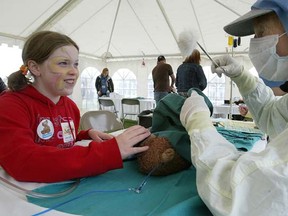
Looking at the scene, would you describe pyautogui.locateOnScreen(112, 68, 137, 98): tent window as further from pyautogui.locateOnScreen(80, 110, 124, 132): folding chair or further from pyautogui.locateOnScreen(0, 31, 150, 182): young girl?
pyautogui.locateOnScreen(0, 31, 150, 182): young girl

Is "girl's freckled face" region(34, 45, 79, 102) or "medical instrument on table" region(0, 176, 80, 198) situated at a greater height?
"girl's freckled face" region(34, 45, 79, 102)

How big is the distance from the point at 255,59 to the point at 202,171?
55cm

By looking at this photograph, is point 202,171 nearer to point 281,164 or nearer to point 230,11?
point 281,164

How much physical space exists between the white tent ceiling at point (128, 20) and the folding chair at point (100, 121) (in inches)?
84.6

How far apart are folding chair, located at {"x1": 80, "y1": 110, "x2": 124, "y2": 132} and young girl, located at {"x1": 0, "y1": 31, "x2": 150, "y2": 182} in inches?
27.0

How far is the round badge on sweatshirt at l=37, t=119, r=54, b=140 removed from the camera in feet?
2.43

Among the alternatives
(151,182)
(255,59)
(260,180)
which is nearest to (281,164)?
(260,180)

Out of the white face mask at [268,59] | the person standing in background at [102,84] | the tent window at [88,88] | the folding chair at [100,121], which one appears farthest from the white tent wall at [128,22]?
the white face mask at [268,59]

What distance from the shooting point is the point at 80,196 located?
0.53m

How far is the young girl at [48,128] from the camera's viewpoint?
57 centimetres

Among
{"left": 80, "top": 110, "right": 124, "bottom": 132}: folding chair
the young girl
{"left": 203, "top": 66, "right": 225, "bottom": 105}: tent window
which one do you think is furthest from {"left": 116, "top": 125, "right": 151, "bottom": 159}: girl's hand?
{"left": 203, "top": 66, "right": 225, "bottom": 105}: tent window

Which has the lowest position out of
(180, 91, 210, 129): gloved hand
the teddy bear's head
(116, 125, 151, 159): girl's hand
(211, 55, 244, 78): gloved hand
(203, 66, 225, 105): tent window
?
(203, 66, 225, 105): tent window

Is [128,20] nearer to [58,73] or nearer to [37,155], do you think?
[58,73]

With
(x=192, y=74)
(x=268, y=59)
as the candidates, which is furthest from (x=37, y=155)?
(x=192, y=74)
